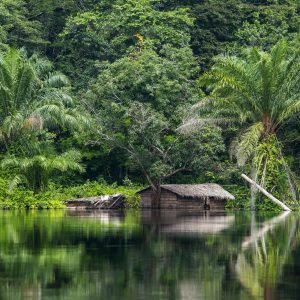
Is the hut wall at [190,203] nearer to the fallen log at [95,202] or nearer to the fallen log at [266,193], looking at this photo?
the fallen log at [95,202]

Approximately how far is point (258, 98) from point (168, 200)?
6363 millimetres

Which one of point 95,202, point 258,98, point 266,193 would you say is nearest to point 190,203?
point 266,193

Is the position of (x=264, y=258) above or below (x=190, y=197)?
above

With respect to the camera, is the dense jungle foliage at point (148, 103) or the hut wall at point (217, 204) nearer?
the dense jungle foliage at point (148, 103)

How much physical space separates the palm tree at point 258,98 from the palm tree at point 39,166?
5.64m

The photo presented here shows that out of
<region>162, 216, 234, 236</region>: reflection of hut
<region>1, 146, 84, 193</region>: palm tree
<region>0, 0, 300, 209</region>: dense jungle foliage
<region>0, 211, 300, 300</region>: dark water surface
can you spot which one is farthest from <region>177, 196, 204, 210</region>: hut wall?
<region>0, 211, 300, 300</region>: dark water surface

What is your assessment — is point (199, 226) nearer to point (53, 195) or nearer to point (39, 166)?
point (53, 195)

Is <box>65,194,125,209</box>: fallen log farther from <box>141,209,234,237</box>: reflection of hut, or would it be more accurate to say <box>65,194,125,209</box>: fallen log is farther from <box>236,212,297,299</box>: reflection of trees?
<box>236,212,297,299</box>: reflection of trees

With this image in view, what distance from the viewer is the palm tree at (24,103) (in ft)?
127

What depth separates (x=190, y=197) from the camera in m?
39.4

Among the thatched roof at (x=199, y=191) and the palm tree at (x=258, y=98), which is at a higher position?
the palm tree at (x=258, y=98)

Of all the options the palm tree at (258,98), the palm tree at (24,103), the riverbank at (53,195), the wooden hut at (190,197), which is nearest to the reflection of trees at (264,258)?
the palm tree at (258,98)

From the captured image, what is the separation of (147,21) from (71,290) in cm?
3555

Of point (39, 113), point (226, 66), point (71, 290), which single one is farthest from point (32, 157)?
point (71, 290)
